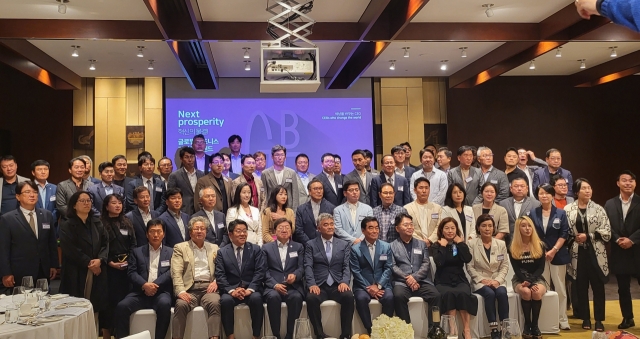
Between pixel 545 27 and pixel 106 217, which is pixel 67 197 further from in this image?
pixel 545 27

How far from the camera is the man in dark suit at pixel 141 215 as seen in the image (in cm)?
580

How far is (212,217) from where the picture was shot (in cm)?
610

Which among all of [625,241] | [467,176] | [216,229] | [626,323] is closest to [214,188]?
[216,229]

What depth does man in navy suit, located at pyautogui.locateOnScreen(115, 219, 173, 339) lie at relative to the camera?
17.3 feet

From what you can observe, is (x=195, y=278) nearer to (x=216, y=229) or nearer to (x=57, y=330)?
(x=216, y=229)

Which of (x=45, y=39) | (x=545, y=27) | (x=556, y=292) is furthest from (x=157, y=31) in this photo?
(x=556, y=292)

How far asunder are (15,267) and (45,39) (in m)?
2.80

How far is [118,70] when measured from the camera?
359 inches

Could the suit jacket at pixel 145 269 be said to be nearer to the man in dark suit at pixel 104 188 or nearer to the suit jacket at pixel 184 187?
the man in dark suit at pixel 104 188

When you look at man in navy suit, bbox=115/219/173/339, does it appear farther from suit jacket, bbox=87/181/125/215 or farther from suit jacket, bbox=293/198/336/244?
suit jacket, bbox=293/198/336/244

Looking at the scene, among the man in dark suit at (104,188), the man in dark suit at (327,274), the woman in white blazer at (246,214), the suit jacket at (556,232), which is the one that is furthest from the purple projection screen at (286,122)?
the suit jacket at (556,232)

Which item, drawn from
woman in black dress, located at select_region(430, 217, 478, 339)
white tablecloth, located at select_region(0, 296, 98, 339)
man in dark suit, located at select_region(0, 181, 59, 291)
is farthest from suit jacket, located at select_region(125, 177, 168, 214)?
woman in black dress, located at select_region(430, 217, 478, 339)

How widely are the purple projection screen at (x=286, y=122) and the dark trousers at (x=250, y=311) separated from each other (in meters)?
4.80

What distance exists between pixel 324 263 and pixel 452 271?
1.23 meters
